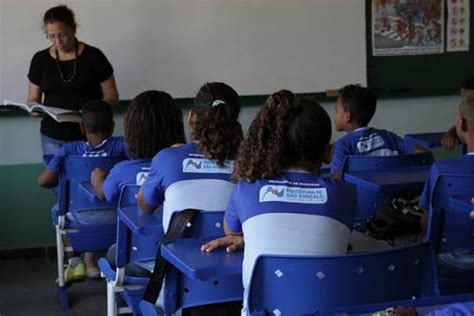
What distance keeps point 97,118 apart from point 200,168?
55.4 inches

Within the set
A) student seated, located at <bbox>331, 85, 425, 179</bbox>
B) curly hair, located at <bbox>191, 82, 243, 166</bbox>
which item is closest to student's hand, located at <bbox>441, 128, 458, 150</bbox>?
student seated, located at <bbox>331, 85, 425, 179</bbox>

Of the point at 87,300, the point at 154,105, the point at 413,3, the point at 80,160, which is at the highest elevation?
the point at 413,3

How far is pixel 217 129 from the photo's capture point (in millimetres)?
2719

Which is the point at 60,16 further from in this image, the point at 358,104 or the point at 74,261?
the point at 358,104

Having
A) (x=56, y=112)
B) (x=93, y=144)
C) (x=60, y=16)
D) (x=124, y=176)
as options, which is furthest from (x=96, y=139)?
(x=124, y=176)

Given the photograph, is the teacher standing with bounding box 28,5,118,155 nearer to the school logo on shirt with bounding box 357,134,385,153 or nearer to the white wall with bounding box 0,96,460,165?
the white wall with bounding box 0,96,460,165

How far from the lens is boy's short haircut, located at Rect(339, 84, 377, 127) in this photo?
395 centimetres

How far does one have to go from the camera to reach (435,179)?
2.90 meters

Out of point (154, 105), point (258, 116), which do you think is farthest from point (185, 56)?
point (258, 116)

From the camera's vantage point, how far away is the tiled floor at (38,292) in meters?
4.16

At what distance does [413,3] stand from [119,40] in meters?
2.04

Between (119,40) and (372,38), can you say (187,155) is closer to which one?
(119,40)

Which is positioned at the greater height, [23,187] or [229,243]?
[229,243]

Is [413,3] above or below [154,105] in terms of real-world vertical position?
above
